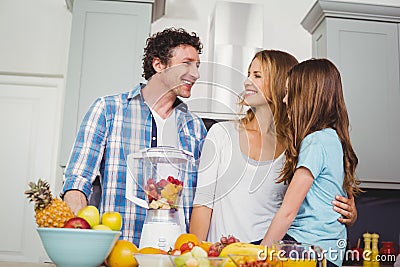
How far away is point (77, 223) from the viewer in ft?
3.23

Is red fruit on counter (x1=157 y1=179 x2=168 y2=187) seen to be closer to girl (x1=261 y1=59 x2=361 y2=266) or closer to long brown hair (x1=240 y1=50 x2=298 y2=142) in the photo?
girl (x1=261 y1=59 x2=361 y2=266)

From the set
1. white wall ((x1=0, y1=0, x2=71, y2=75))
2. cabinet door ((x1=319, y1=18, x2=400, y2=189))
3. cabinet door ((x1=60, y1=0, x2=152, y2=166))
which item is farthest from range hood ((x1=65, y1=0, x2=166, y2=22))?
cabinet door ((x1=319, y1=18, x2=400, y2=189))

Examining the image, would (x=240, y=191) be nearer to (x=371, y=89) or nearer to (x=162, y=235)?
(x=162, y=235)

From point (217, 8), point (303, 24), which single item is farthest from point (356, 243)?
point (217, 8)

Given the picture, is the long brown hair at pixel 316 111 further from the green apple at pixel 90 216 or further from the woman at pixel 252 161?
the green apple at pixel 90 216

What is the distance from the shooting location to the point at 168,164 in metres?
1.25

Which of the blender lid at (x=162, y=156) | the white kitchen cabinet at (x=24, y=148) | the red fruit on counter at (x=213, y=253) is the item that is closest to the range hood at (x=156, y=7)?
the white kitchen cabinet at (x=24, y=148)

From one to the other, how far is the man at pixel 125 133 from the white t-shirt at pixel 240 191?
0.35 ft

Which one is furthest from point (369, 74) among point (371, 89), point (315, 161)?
point (315, 161)

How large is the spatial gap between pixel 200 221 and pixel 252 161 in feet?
0.86

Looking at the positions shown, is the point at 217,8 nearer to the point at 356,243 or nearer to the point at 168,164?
the point at 356,243

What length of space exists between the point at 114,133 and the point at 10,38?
62.0 inches

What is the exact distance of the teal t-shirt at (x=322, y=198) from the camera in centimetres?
138

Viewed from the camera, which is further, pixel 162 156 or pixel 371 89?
pixel 371 89
